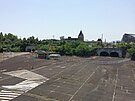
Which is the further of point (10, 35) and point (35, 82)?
point (10, 35)

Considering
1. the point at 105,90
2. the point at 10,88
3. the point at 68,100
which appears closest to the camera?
the point at 68,100

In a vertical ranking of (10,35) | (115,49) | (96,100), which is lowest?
(96,100)

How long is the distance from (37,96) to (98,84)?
13.6 m

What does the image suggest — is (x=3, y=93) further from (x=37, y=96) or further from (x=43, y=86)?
(x=43, y=86)

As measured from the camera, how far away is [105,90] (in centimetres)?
3434

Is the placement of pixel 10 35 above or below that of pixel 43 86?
above

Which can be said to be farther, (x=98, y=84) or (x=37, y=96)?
(x=98, y=84)

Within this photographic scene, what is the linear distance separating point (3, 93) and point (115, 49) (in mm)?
91164

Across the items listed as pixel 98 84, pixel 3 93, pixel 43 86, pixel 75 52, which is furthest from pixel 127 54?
pixel 3 93

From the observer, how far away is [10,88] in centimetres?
3183

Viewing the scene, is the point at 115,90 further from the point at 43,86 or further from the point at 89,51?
the point at 89,51

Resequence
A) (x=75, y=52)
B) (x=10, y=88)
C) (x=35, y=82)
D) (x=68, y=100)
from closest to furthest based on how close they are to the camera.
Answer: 1. (x=68, y=100)
2. (x=10, y=88)
3. (x=35, y=82)
4. (x=75, y=52)

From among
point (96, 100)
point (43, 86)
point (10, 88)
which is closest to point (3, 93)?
point (10, 88)

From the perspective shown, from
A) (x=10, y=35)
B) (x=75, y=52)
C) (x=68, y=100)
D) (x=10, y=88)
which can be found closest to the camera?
(x=68, y=100)
